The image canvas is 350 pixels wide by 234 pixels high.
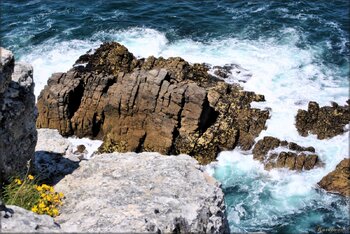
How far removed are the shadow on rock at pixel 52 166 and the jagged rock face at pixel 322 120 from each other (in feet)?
73.5

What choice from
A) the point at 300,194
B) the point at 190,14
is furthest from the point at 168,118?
the point at 190,14

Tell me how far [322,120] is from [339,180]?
19.1ft

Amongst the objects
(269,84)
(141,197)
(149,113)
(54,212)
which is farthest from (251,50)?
(54,212)

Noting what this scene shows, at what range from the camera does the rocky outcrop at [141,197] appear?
10078mm

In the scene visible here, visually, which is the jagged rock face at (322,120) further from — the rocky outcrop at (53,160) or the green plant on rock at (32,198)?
the green plant on rock at (32,198)

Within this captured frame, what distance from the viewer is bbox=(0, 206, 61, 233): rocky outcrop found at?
8250mm

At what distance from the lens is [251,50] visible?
44.7 m

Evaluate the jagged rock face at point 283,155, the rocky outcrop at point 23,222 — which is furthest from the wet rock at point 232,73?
the rocky outcrop at point 23,222

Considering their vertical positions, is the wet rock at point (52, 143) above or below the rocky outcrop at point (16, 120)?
below

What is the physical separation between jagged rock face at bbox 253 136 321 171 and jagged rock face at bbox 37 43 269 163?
1091 mm

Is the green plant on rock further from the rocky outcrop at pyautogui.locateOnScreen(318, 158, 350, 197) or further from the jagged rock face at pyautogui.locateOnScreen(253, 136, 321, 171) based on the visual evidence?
the jagged rock face at pyautogui.locateOnScreen(253, 136, 321, 171)

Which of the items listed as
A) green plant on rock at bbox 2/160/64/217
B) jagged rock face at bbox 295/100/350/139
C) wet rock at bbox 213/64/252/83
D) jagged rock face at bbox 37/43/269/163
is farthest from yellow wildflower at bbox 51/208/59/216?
wet rock at bbox 213/64/252/83

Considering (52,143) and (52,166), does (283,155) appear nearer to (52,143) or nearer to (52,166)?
(52,143)

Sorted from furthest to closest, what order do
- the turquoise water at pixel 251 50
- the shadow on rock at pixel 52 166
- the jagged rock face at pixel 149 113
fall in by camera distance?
the jagged rock face at pixel 149 113 → the turquoise water at pixel 251 50 → the shadow on rock at pixel 52 166
